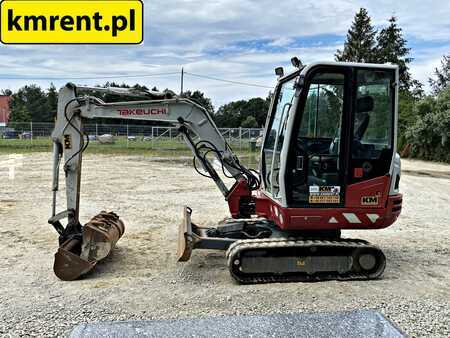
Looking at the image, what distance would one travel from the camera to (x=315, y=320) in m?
4.30

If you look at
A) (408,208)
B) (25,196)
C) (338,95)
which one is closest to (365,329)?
(338,95)

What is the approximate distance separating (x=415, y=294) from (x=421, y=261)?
163 centimetres

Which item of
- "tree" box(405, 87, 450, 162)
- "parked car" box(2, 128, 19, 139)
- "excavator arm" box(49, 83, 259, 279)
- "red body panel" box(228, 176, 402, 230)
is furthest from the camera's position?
"parked car" box(2, 128, 19, 139)

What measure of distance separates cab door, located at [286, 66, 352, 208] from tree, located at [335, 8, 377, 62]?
52394 millimetres

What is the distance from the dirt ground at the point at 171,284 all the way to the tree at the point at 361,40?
48.2 meters

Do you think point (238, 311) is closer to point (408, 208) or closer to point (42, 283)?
point (42, 283)

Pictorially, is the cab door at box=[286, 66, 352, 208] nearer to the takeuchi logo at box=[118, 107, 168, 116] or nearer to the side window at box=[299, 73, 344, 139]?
the side window at box=[299, 73, 344, 139]

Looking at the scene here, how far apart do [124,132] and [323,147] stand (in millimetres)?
28555

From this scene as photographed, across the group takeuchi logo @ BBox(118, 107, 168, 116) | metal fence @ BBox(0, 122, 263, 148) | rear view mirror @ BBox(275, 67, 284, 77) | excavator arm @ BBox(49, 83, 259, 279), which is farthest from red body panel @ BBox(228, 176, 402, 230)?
metal fence @ BBox(0, 122, 263, 148)

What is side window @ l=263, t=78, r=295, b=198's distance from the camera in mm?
5715

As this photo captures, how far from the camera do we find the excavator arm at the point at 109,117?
6031 millimetres

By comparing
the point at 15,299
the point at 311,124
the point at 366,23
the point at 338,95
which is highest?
the point at 366,23

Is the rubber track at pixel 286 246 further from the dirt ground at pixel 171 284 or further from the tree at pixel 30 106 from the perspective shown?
the tree at pixel 30 106

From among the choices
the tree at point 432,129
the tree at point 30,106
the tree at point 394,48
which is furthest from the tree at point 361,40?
the tree at point 30,106
